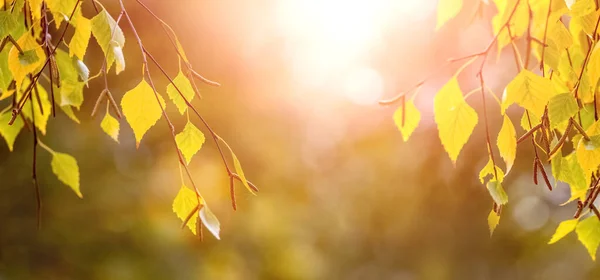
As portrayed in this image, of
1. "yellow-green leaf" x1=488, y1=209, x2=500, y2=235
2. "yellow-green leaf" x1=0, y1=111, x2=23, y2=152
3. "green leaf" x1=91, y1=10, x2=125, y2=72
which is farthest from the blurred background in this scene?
"yellow-green leaf" x1=488, y1=209, x2=500, y2=235

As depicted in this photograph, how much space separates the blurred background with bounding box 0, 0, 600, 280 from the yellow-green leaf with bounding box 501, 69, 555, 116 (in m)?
3.37

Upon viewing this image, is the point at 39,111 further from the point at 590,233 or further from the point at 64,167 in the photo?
the point at 590,233

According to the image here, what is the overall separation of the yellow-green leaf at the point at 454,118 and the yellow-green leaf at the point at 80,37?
43cm

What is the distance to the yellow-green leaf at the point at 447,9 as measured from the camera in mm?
1018

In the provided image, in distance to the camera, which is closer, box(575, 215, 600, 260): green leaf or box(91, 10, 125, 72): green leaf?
box(91, 10, 125, 72): green leaf

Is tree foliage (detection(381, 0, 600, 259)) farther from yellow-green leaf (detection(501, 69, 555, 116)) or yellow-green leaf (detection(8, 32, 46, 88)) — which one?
yellow-green leaf (detection(8, 32, 46, 88))

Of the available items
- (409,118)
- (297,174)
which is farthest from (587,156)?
(297,174)

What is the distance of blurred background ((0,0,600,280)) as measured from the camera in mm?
4324

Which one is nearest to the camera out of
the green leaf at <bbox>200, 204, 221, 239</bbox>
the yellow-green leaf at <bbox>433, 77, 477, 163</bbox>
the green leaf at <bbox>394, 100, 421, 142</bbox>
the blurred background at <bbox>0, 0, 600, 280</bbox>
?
the green leaf at <bbox>200, 204, 221, 239</bbox>

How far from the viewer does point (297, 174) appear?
16.5 ft

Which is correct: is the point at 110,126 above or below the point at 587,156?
below

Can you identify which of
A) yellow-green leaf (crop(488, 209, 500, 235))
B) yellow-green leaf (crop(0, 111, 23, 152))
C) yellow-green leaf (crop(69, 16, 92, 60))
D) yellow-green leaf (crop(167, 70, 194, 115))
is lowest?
yellow-green leaf (crop(0, 111, 23, 152))

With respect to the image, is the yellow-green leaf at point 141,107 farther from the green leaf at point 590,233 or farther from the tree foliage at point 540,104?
the green leaf at point 590,233

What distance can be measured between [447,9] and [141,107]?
479 mm
